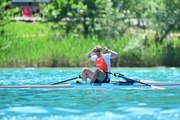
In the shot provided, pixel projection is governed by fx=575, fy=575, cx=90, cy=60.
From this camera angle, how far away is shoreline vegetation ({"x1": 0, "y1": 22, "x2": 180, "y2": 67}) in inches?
1425

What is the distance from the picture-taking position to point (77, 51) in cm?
3672

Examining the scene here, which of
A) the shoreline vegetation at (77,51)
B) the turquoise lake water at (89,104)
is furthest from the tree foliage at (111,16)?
the turquoise lake water at (89,104)

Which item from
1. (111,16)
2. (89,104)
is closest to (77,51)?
(111,16)

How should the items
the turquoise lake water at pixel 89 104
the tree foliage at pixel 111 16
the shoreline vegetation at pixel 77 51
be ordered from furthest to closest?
the tree foliage at pixel 111 16
the shoreline vegetation at pixel 77 51
the turquoise lake water at pixel 89 104

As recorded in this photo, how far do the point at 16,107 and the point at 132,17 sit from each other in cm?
2935

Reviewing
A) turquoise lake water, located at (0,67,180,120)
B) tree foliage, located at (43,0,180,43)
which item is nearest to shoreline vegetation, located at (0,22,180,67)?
tree foliage, located at (43,0,180,43)

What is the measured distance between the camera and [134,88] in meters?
20.4

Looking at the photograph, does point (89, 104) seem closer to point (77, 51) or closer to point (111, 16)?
point (77, 51)

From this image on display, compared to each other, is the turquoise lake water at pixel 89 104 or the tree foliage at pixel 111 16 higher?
the tree foliage at pixel 111 16

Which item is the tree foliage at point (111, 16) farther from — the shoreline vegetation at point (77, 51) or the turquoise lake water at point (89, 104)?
the turquoise lake water at point (89, 104)

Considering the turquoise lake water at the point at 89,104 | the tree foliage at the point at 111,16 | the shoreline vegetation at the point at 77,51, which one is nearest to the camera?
the turquoise lake water at the point at 89,104

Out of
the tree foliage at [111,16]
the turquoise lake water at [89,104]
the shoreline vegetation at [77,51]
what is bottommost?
the turquoise lake water at [89,104]

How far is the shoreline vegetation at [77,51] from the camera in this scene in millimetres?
36188

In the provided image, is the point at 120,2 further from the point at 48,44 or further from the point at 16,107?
the point at 16,107
